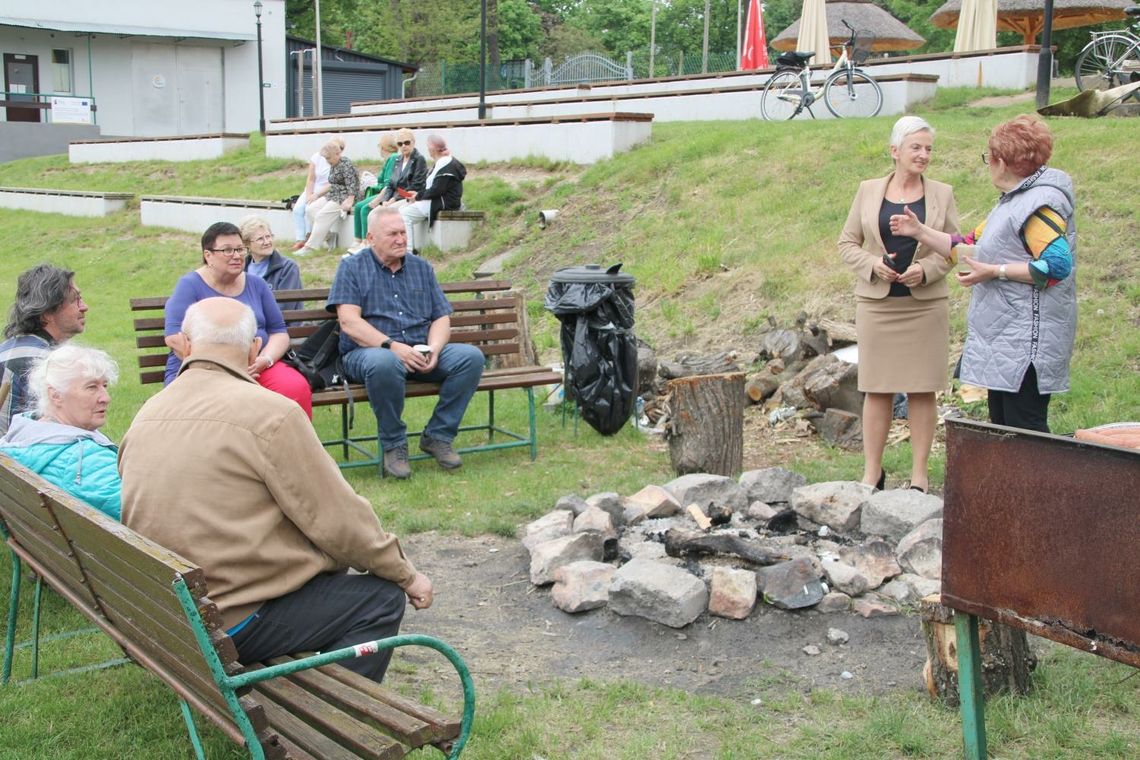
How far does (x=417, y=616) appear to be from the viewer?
4.78 meters

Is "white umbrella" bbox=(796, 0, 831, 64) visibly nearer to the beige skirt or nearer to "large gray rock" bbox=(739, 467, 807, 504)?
the beige skirt

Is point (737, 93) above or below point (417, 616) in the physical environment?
above

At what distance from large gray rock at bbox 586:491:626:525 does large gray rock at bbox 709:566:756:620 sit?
100 centimetres

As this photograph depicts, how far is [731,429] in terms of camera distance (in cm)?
675

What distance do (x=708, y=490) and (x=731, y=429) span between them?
0.98m

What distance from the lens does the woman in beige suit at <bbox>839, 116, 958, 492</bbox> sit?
18.7 feet

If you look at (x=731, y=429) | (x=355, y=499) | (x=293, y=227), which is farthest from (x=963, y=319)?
(x=293, y=227)

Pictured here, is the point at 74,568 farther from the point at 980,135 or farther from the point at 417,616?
the point at 980,135

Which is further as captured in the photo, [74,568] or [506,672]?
[506,672]

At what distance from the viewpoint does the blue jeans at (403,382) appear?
263 inches

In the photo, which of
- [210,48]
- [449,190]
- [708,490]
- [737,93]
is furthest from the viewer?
[210,48]

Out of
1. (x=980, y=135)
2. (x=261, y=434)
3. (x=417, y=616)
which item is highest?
(x=980, y=135)

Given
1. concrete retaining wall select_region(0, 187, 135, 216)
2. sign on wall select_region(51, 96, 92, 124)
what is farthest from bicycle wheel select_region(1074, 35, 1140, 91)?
sign on wall select_region(51, 96, 92, 124)

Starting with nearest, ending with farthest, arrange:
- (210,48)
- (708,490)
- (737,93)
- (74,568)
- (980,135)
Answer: (74,568), (708,490), (980,135), (737,93), (210,48)
